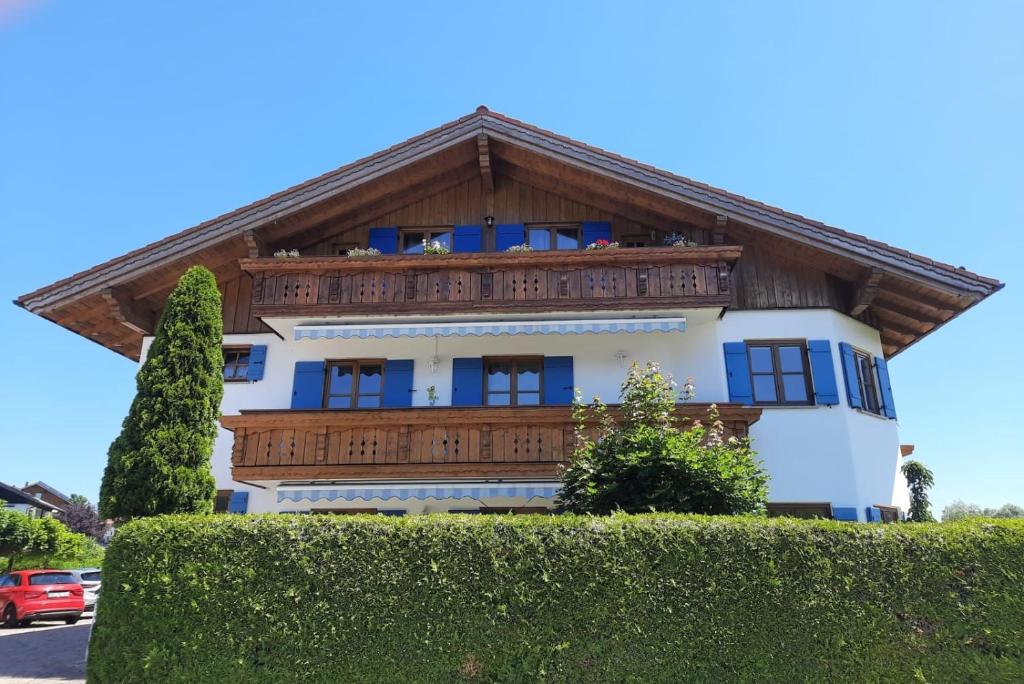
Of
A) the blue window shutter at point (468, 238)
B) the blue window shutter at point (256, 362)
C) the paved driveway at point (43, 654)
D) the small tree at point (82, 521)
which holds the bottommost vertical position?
the paved driveway at point (43, 654)

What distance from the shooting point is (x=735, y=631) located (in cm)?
714

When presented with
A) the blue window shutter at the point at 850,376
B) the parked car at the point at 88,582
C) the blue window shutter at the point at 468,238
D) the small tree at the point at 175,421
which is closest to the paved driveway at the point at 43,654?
the parked car at the point at 88,582

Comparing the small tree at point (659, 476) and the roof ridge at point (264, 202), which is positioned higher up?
the roof ridge at point (264, 202)

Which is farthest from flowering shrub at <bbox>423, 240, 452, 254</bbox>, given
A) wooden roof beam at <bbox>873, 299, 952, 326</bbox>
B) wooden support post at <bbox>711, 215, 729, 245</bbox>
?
wooden roof beam at <bbox>873, 299, 952, 326</bbox>

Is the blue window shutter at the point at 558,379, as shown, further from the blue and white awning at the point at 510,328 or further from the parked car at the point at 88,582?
the parked car at the point at 88,582

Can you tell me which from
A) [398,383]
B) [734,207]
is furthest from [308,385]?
[734,207]

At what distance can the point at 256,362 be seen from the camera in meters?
15.6

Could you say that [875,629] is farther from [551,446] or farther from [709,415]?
[551,446]

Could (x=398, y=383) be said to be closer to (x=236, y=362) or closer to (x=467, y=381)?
(x=467, y=381)

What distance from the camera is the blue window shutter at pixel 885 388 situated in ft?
50.4

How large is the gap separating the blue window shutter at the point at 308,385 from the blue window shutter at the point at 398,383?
4.64 feet

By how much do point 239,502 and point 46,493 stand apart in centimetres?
7779

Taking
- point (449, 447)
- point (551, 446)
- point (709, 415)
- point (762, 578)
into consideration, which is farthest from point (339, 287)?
point (762, 578)

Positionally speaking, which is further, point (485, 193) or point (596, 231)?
point (485, 193)
